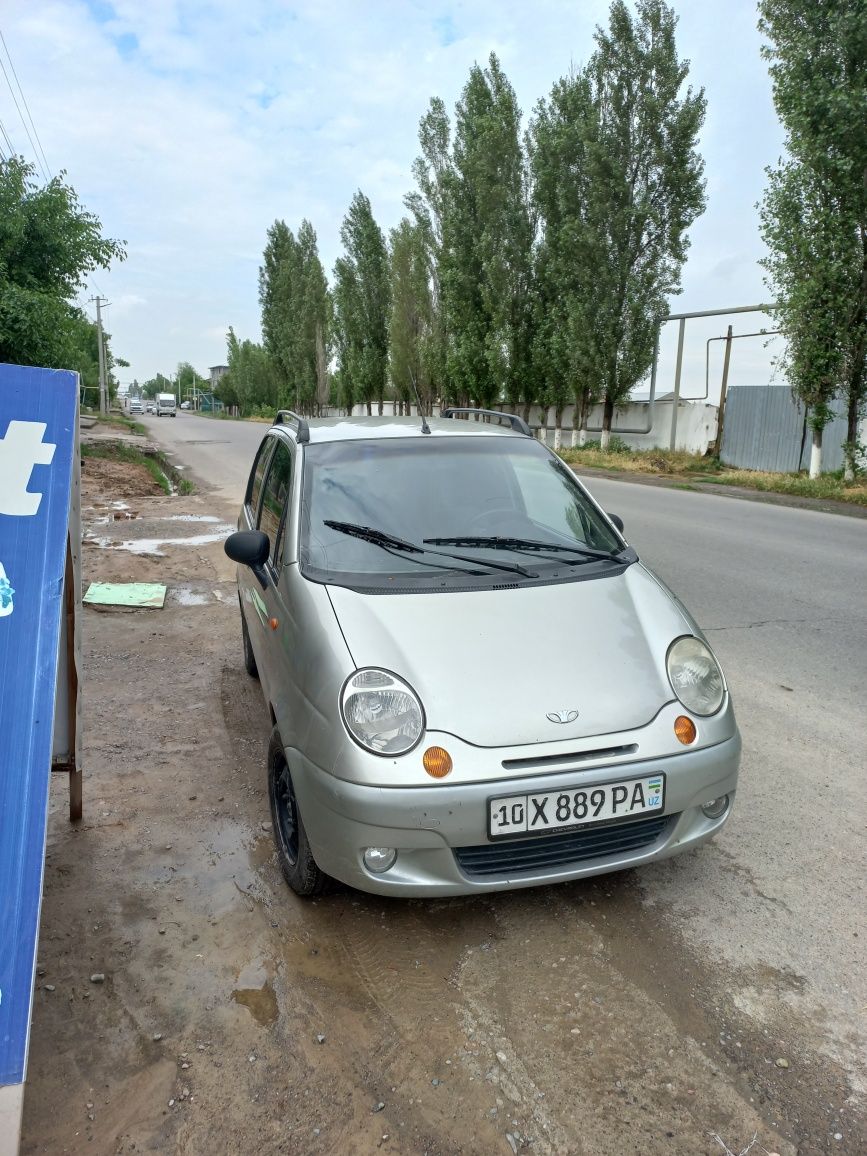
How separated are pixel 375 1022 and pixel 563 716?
40.6 inches

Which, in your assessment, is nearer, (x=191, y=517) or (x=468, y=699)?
(x=468, y=699)

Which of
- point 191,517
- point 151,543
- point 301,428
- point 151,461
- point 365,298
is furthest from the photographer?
point 365,298

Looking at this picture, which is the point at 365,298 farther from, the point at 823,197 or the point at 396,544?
the point at 396,544

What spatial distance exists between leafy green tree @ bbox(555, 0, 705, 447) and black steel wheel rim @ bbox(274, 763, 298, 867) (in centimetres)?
2213

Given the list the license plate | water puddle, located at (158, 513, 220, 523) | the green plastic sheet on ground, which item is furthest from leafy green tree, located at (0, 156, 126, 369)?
the license plate

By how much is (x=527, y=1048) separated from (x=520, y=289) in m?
28.1

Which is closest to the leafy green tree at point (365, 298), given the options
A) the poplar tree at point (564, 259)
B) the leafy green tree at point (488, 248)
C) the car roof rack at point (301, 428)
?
the leafy green tree at point (488, 248)

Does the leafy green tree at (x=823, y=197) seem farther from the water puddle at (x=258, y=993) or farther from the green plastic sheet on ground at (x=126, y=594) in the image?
the water puddle at (x=258, y=993)

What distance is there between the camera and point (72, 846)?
3283 mm

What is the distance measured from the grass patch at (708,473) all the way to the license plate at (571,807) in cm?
Result: 1457

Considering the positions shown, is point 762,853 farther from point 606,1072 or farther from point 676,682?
point 606,1072

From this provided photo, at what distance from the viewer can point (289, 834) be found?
306 cm

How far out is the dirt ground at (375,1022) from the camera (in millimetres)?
2027

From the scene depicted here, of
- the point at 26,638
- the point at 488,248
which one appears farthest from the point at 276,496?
the point at 488,248
